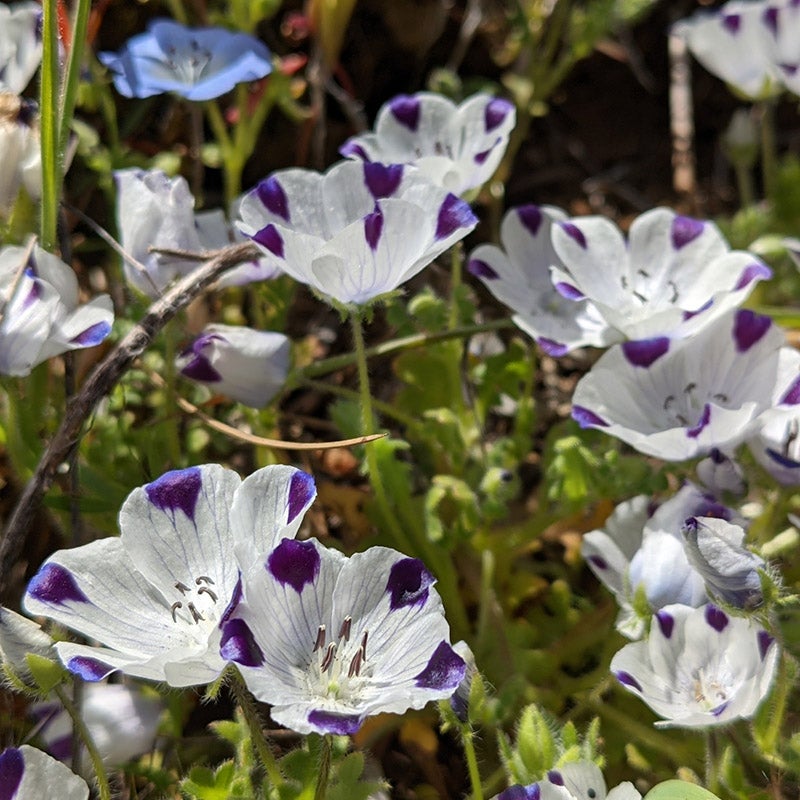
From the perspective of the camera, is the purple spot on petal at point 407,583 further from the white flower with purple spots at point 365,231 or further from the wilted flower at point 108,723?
the wilted flower at point 108,723

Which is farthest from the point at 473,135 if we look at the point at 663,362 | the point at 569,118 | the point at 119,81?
the point at 569,118

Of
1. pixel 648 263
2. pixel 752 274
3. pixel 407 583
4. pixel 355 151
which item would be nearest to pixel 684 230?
pixel 648 263

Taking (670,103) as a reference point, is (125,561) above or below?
above

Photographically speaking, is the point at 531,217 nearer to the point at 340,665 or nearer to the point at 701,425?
the point at 701,425

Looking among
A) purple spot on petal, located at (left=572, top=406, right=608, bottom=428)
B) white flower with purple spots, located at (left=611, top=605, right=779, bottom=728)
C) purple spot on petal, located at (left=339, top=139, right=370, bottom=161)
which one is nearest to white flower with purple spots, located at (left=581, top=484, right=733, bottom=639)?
white flower with purple spots, located at (left=611, top=605, right=779, bottom=728)

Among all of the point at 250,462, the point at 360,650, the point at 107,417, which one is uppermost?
the point at 360,650

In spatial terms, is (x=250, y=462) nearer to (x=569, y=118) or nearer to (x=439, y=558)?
(x=439, y=558)
